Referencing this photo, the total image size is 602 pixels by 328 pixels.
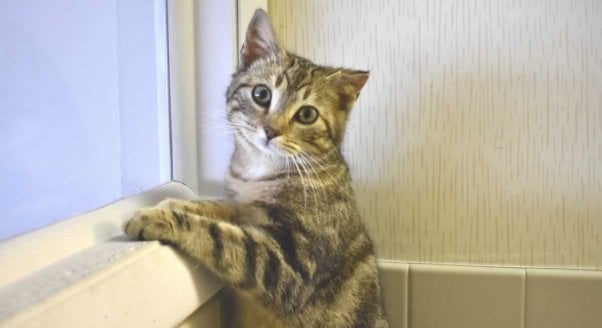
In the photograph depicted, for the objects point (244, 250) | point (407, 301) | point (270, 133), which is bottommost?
point (407, 301)

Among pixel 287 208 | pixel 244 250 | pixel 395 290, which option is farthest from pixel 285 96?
pixel 395 290

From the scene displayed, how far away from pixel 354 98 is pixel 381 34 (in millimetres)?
145

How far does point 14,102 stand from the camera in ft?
2.61

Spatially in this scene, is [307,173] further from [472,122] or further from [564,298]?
[564,298]

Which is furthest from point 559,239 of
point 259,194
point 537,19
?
point 259,194

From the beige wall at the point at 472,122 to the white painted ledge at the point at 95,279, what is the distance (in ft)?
1.43

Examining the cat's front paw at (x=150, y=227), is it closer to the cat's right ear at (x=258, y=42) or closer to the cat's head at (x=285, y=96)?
the cat's head at (x=285, y=96)

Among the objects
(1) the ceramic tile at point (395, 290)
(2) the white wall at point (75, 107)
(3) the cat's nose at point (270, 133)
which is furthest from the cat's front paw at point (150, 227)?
(1) the ceramic tile at point (395, 290)

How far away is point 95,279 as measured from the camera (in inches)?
24.2

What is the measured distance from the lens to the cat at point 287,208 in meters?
0.83

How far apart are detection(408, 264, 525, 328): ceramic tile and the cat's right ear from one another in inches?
18.5

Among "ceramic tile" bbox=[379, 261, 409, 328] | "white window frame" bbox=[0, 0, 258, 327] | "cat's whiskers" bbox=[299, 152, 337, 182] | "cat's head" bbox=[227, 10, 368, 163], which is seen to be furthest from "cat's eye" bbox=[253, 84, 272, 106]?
"ceramic tile" bbox=[379, 261, 409, 328]

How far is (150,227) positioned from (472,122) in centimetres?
61

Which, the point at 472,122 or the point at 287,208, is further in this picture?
the point at 472,122
